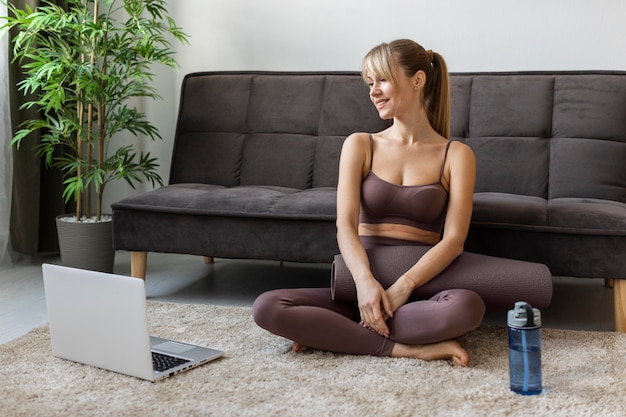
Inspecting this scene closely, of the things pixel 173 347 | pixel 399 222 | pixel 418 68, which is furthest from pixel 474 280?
pixel 173 347

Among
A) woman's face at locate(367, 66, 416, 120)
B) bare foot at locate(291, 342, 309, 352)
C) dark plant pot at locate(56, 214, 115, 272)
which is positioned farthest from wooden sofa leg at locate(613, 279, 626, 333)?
dark plant pot at locate(56, 214, 115, 272)

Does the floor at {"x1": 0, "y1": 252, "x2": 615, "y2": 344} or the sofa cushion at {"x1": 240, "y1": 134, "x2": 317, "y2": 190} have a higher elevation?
the sofa cushion at {"x1": 240, "y1": 134, "x2": 317, "y2": 190}

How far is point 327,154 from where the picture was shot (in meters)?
3.32

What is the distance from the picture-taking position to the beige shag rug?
6.00ft

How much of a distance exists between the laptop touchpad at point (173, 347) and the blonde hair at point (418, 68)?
0.95m

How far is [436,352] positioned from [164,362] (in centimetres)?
73

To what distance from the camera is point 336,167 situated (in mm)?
3289

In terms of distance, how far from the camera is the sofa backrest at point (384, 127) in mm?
3059

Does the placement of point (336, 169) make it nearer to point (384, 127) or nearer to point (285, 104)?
point (384, 127)

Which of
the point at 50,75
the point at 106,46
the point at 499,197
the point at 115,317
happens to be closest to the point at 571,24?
the point at 499,197

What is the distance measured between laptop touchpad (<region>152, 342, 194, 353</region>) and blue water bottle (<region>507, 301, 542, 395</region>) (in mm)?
900

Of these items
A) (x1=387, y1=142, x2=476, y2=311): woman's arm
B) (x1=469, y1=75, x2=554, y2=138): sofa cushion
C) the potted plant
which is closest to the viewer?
(x1=387, y1=142, x2=476, y2=311): woman's arm

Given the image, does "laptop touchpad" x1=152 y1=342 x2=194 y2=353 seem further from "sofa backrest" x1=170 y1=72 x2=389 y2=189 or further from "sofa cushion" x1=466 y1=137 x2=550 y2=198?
"sofa cushion" x1=466 y1=137 x2=550 y2=198

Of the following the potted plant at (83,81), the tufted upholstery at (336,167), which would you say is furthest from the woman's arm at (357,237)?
the potted plant at (83,81)
